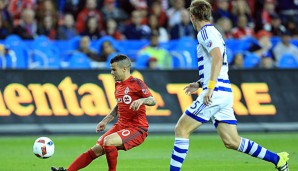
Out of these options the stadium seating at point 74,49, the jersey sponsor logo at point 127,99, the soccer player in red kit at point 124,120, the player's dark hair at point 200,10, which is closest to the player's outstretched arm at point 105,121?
the soccer player in red kit at point 124,120

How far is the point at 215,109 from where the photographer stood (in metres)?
9.84

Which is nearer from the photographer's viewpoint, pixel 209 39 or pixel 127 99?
pixel 209 39

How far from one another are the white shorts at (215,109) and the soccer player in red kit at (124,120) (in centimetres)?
55

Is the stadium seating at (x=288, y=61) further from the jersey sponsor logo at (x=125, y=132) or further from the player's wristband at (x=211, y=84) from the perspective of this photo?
the player's wristband at (x=211, y=84)

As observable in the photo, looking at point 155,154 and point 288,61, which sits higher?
point 155,154

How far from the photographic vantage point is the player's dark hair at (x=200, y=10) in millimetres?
9812

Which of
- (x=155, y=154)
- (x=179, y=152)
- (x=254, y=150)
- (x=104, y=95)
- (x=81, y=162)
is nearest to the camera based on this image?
(x=179, y=152)

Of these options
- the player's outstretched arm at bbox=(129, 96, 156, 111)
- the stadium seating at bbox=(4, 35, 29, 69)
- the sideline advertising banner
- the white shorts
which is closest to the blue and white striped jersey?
the white shorts

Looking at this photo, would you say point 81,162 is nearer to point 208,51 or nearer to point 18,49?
point 208,51

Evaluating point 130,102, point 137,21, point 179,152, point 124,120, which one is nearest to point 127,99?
point 130,102

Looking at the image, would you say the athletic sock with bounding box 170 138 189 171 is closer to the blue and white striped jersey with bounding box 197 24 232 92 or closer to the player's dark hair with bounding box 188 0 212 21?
the blue and white striped jersey with bounding box 197 24 232 92

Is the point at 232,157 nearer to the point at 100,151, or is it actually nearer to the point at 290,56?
the point at 100,151

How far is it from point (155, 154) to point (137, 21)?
8711 millimetres

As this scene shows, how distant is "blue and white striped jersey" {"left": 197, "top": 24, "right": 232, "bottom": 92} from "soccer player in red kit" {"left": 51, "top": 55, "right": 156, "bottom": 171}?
720mm
